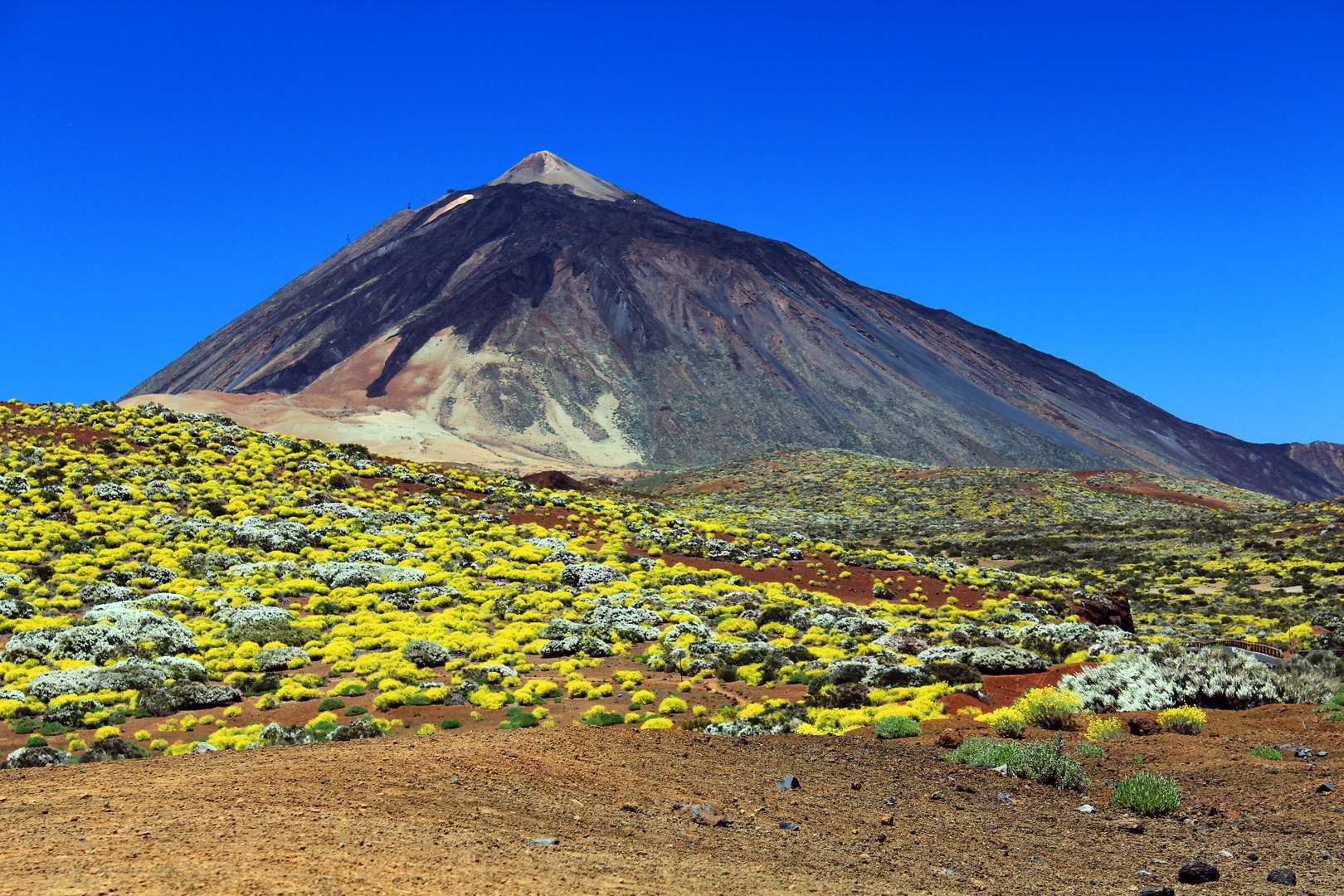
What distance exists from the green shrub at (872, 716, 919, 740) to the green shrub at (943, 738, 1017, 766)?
42.7 inches

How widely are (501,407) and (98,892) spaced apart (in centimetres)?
11847

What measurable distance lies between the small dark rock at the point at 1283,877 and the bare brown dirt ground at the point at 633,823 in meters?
0.10

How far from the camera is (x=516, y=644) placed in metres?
17.3

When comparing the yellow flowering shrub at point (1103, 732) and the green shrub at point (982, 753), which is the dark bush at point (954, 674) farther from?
the green shrub at point (982, 753)

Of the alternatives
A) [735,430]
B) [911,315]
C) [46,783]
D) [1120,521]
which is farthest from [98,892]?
[911,315]

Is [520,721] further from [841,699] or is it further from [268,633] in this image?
[268,633]

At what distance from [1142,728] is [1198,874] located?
4568mm

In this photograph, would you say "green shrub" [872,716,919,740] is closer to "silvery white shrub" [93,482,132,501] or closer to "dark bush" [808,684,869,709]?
"dark bush" [808,684,869,709]

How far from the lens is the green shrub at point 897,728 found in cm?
1098

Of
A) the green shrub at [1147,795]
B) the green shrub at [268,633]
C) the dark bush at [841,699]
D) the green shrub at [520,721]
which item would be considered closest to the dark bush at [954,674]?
the dark bush at [841,699]

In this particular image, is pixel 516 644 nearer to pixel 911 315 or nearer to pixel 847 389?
pixel 847 389

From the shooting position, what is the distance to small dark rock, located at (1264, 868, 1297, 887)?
618cm

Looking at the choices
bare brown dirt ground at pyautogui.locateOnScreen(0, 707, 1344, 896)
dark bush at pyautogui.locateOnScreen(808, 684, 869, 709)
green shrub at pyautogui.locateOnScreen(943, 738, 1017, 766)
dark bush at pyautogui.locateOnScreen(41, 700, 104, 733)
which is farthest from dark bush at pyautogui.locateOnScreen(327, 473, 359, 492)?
green shrub at pyautogui.locateOnScreen(943, 738, 1017, 766)

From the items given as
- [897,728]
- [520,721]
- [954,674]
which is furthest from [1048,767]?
[520,721]
